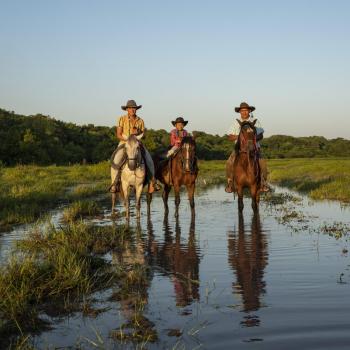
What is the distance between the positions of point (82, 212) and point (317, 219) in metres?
6.27

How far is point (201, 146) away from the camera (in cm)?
8344

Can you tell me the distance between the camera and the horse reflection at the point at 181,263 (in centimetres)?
588

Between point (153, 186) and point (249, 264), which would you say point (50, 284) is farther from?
point (153, 186)

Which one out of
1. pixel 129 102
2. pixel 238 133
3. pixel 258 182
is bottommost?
pixel 258 182

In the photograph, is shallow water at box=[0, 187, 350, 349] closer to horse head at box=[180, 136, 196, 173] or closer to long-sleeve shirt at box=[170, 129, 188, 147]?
horse head at box=[180, 136, 196, 173]

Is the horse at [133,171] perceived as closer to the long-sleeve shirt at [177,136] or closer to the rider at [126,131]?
the rider at [126,131]

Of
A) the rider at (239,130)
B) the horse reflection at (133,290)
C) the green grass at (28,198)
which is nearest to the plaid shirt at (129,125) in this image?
the rider at (239,130)

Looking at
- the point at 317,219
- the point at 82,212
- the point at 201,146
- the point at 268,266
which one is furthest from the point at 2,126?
the point at 268,266

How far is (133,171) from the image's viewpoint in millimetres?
13125

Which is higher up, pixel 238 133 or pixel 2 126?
pixel 2 126

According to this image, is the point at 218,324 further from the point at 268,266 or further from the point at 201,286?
Answer: the point at 268,266

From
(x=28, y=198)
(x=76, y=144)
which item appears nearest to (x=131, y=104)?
(x=28, y=198)

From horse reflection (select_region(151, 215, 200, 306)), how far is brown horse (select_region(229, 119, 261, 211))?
3.20 m

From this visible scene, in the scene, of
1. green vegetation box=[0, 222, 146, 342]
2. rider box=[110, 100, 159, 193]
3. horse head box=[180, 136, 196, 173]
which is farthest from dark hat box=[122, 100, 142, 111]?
green vegetation box=[0, 222, 146, 342]
